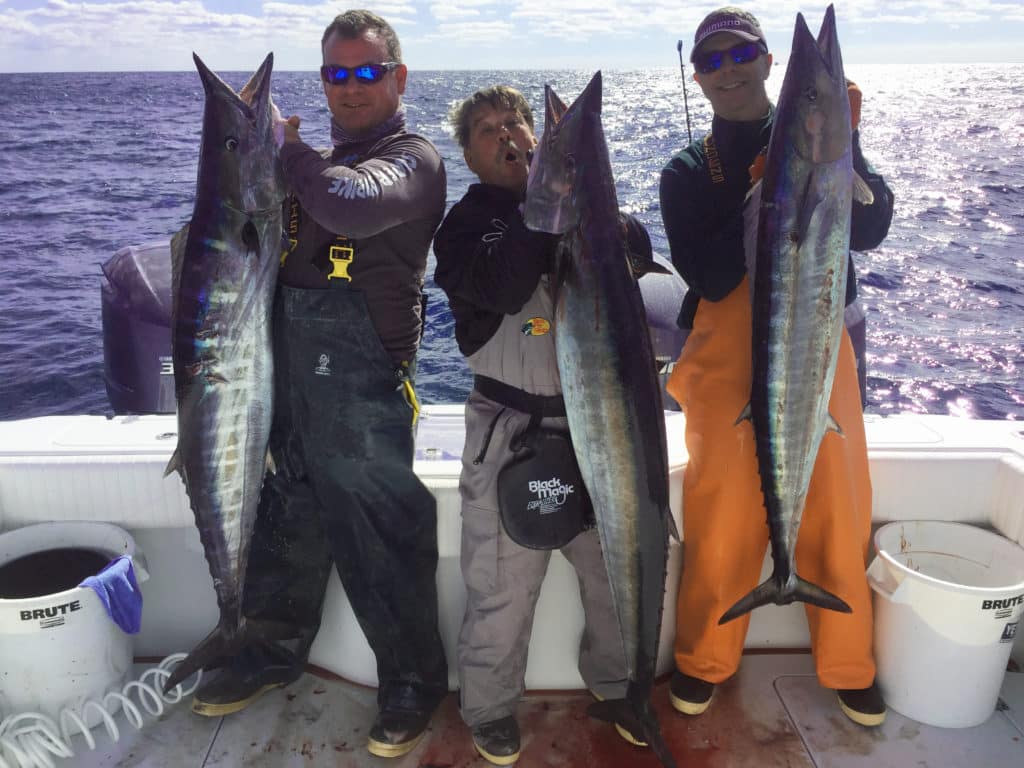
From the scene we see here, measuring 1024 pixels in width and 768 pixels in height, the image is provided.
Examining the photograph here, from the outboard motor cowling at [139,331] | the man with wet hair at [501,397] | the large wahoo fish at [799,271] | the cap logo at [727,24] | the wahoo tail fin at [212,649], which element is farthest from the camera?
the outboard motor cowling at [139,331]

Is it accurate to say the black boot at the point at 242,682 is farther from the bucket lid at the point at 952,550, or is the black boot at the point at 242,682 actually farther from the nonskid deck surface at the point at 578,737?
the bucket lid at the point at 952,550

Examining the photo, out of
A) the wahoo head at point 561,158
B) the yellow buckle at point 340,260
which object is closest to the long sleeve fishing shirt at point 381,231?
the yellow buckle at point 340,260

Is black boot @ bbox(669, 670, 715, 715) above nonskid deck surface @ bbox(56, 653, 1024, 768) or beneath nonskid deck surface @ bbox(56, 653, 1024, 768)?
above

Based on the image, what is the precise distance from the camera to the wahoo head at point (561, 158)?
6.46 feet

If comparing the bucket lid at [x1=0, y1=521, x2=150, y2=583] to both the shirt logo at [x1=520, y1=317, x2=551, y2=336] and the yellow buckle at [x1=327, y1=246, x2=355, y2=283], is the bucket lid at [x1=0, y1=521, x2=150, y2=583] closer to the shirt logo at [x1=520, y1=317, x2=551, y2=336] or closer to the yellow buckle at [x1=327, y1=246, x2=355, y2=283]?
the yellow buckle at [x1=327, y1=246, x2=355, y2=283]

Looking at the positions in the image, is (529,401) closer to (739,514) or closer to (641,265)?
(641,265)

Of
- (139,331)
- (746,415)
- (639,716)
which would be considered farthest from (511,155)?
(139,331)

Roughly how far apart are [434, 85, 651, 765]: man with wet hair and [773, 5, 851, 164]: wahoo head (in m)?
0.50

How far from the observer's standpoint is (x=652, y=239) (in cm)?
1427

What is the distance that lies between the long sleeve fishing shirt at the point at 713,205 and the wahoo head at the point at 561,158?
70 cm

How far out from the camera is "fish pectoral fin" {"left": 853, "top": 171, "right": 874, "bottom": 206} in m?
2.18

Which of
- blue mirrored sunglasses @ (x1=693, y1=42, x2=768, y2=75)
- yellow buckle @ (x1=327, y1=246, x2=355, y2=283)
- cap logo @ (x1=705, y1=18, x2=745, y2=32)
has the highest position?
cap logo @ (x1=705, y1=18, x2=745, y2=32)

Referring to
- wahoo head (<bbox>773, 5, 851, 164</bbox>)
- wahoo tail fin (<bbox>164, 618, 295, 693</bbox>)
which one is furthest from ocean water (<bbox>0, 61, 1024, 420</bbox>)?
wahoo tail fin (<bbox>164, 618, 295, 693</bbox>)

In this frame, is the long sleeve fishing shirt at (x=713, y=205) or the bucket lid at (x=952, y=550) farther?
the bucket lid at (x=952, y=550)
